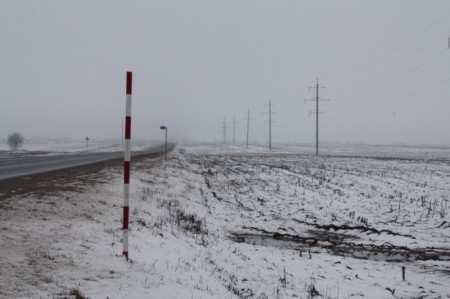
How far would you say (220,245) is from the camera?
8.44 meters

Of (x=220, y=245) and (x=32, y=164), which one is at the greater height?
(x=32, y=164)

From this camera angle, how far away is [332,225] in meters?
11.0

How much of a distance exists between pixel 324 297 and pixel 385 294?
113 cm

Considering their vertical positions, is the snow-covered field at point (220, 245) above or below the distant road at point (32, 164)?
below

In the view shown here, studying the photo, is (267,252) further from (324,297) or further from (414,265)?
(414,265)

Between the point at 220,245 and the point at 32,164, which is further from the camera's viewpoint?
the point at 32,164

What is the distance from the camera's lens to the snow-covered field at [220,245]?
498cm

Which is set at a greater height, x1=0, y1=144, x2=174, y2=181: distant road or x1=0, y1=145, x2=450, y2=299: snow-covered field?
x1=0, y1=144, x2=174, y2=181: distant road

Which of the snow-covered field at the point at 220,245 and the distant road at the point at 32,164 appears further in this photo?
the distant road at the point at 32,164

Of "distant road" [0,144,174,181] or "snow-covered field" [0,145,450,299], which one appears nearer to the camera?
"snow-covered field" [0,145,450,299]

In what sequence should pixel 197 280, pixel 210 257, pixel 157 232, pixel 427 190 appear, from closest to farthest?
1. pixel 197 280
2. pixel 210 257
3. pixel 157 232
4. pixel 427 190

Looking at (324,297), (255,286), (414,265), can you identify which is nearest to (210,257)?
(255,286)

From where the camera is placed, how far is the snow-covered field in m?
4.98

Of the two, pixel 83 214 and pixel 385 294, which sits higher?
pixel 83 214
